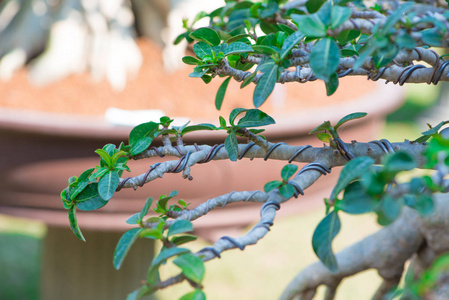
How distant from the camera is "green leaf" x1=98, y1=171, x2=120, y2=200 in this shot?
35cm

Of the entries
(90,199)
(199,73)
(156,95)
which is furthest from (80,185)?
(156,95)

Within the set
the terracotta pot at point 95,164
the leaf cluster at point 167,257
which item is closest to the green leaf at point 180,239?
the leaf cluster at point 167,257

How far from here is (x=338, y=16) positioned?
0.29 metres

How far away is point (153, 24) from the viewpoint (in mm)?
1549

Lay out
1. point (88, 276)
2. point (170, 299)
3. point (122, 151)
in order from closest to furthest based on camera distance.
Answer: point (122, 151) → point (88, 276) → point (170, 299)

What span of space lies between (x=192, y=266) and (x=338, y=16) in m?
0.15

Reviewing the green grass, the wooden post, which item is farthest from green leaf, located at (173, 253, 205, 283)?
the green grass

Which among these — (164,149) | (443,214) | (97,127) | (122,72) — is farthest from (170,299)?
(164,149)

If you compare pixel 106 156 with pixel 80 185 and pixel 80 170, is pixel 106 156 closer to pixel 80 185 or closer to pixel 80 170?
pixel 80 185

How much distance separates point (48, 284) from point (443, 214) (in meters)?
0.95

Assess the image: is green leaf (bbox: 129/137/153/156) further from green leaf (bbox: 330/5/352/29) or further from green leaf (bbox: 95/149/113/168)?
green leaf (bbox: 330/5/352/29)

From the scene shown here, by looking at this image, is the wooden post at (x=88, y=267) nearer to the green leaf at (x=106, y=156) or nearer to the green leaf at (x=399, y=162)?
the green leaf at (x=106, y=156)

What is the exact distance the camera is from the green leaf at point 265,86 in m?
0.33

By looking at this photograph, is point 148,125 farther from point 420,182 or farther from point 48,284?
point 48,284
